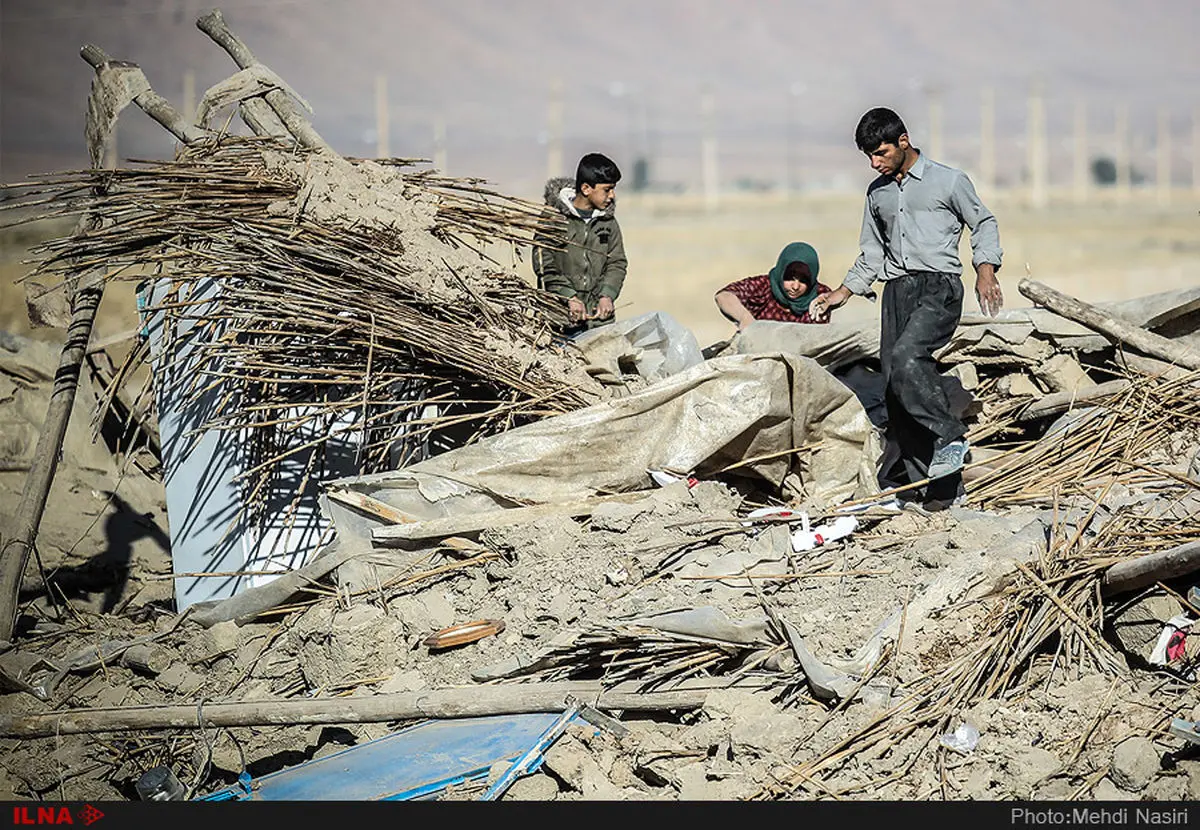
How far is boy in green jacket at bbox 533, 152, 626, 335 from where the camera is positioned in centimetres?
593

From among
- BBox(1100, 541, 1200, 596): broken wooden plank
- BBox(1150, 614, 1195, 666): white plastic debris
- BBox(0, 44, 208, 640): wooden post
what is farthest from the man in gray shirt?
BBox(0, 44, 208, 640): wooden post

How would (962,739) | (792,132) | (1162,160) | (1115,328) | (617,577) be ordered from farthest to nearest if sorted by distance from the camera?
(792,132) → (1162,160) → (1115,328) → (617,577) → (962,739)

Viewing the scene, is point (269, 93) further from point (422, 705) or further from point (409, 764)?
point (409, 764)

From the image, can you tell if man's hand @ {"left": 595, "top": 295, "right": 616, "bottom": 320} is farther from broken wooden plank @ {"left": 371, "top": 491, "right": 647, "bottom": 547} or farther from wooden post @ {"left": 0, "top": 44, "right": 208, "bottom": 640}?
wooden post @ {"left": 0, "top": 44, "right": 208, "bottom": 640}

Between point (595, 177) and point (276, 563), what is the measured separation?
8.33ft

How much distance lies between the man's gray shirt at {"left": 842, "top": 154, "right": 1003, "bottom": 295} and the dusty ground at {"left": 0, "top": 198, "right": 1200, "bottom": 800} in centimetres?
107

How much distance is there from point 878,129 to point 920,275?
2.11 feet

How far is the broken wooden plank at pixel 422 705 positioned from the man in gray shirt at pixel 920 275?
1675mm

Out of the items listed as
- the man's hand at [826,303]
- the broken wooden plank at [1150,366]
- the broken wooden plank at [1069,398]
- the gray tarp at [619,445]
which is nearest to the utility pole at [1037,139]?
the broken wooden plank at [1150,366]

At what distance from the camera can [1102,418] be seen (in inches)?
209

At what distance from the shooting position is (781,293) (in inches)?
231

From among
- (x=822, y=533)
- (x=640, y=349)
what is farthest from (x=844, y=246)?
(x=822, y=533)

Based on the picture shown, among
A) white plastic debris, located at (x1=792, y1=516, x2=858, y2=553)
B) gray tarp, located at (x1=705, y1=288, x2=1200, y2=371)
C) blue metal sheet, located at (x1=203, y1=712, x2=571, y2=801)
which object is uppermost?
gray tarp, located at (x1=705, y1=288, x2=1200, y2=371)

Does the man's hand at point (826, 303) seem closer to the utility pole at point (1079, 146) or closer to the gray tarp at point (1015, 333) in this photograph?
the gray tarp at point (1015, 333)
